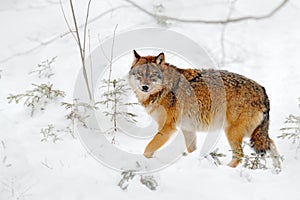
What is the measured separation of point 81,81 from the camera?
7527 mm

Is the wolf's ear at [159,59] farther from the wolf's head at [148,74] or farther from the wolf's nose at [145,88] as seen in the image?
the wolf's nose at [145,88]

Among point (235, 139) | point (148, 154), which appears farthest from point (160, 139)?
point (235, 139)

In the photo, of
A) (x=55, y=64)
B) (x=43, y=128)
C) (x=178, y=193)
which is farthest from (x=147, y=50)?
(x=178, y=193)

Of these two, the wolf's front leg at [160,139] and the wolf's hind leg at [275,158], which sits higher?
the wolf's hind leg at [275,158]

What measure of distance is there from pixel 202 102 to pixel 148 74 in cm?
83

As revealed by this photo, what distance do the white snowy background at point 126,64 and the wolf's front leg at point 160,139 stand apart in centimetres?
48

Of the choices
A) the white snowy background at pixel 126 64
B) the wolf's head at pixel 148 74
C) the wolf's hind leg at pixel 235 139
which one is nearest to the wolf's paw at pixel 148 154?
the white snowy background at pixel 126 64

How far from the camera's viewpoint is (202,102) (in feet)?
19.3

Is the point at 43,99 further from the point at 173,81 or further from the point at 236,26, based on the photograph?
the point at 236,26

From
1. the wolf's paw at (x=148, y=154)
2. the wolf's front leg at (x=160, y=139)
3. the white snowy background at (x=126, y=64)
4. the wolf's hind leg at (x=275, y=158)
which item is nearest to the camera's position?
the white snowy background at (x=126, y=64)

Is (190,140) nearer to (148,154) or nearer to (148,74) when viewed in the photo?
(148,154)

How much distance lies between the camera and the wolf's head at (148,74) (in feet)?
18.7

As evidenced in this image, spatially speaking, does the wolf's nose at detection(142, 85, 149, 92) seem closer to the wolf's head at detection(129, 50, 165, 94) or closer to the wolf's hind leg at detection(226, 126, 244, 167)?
the wolf's head at detection(129, 50, 165, 94)

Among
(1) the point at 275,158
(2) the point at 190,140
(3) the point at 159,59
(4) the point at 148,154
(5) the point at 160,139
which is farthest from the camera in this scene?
(2) the point at 190,140
